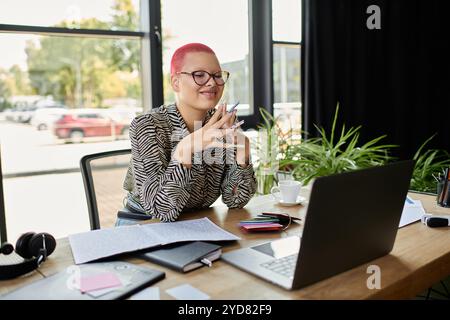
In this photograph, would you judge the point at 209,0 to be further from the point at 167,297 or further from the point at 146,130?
the point at 167,297

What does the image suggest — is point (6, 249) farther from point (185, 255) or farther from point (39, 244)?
point (185, 255)

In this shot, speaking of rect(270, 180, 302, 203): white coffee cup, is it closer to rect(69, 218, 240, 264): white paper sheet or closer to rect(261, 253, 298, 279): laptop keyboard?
rect(69, 218, 240, 264): white paper sheet

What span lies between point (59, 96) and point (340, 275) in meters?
2.00

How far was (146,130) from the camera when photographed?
Result: 1.46m

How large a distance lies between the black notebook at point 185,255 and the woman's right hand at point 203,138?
0.35 metres

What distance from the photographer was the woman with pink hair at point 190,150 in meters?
1.33

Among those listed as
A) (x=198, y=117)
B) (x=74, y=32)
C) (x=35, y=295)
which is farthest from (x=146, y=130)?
(x=74, y=32)

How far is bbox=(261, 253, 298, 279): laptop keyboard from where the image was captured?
885 mm

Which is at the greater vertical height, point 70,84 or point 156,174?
point 70,84

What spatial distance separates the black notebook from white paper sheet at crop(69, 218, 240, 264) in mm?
33

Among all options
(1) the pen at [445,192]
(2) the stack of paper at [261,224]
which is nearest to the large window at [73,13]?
(2) the stack of paper at [261,224]

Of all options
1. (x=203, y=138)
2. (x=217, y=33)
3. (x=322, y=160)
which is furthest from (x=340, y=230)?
(x=217, y=33)

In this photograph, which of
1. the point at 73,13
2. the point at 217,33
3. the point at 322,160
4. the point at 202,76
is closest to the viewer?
the point at 202,76

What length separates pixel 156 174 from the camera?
4.58 feet
